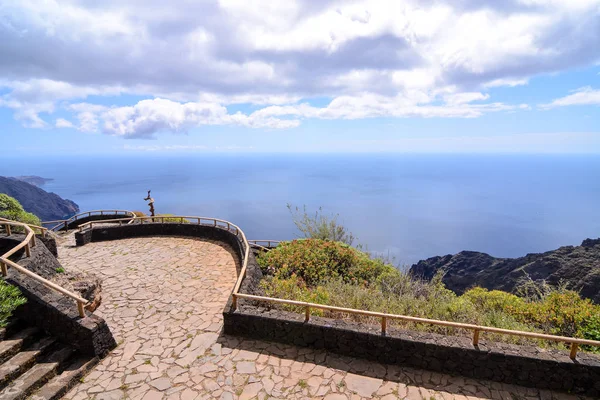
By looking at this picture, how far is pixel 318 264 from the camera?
36.6ft

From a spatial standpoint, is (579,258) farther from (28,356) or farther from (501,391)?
(28,356)

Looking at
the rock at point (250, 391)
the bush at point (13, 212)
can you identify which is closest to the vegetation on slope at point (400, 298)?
the rock at point (250, 391)

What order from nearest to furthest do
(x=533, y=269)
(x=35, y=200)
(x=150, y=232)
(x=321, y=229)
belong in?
(x=150, y=232)
(x=321, y=229)
(x=533, y=269)
(x=35, y=200)

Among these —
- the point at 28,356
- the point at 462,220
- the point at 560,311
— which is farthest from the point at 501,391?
the point at 462,220

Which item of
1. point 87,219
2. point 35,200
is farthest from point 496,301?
point 35,200

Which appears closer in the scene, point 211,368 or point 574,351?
point 574,351

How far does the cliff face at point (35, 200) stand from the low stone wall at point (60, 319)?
158024 millimetres

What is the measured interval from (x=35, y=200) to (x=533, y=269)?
602ft

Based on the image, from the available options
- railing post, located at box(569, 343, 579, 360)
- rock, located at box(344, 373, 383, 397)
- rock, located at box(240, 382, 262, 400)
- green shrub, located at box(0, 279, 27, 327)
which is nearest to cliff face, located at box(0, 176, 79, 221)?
green shrub, located at box(0, 279, 27, 327)

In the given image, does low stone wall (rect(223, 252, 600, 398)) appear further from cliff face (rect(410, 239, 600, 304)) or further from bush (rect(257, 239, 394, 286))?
cliff face (rect(410, 239, 600, 304))

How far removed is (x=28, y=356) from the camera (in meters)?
5.86

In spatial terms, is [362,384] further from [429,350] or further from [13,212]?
[13,212]

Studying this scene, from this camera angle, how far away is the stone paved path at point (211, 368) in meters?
5.59

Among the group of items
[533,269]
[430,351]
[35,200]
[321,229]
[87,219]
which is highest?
[321,229]
